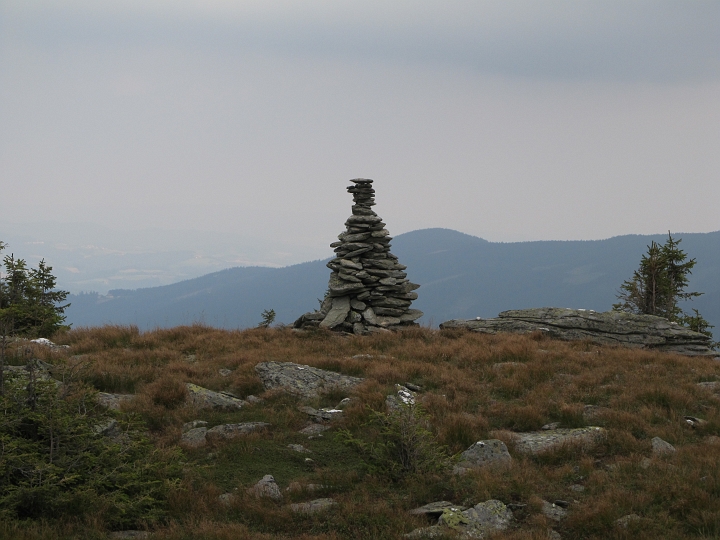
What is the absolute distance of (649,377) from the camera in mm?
14812

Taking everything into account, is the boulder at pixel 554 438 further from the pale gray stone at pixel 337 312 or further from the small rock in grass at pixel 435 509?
the pale gray stone at pixel 337 312

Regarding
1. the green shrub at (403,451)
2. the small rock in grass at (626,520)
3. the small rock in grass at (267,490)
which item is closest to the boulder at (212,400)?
the green shrub at (403,451)

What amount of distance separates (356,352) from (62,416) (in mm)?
10722

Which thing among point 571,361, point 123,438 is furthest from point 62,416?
point 571,361


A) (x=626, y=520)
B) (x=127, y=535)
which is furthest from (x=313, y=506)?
(x=626, y=520)

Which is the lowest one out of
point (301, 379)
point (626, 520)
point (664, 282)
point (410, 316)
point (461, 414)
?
point (626, 520)

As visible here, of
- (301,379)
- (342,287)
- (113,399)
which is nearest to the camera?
(113,399)

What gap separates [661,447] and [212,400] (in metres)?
8.99

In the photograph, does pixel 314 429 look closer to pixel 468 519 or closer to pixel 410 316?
pixel 468 519

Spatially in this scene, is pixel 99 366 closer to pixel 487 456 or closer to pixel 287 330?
pixel 287 330

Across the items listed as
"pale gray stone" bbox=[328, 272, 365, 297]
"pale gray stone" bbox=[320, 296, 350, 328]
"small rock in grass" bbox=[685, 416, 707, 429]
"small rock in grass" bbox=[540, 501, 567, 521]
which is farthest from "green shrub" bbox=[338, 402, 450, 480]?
"pale gray stone" bbox=[328, 272, 365, 297]

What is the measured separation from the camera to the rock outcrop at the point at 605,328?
20.8 meters

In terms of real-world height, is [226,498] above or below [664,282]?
below

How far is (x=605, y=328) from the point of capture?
21.5 meters
